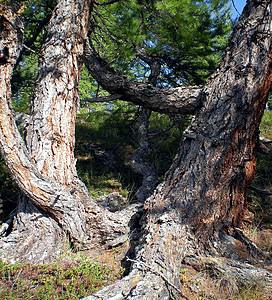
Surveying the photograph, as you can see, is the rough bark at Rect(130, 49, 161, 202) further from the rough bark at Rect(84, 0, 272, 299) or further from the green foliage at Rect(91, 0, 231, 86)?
the rough bark at Rect(84, 0, 272, 299)

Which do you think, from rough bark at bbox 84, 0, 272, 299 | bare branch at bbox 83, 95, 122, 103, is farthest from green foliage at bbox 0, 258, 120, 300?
bare branch at bbox 83, 95, 122, 103

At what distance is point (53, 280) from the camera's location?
Answer: 2459mm

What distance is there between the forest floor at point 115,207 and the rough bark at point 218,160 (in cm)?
39

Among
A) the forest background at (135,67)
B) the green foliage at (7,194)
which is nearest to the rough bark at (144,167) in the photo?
the forest background at (135,67)

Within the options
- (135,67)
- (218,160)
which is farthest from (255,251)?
(135,67)

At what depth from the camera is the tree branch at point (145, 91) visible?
13.9 ft

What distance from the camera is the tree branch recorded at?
4.23m

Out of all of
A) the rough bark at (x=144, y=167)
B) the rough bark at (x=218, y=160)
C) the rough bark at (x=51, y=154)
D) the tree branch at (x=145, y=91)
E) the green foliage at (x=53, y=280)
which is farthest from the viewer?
the rough bark at (x=144, y=167)

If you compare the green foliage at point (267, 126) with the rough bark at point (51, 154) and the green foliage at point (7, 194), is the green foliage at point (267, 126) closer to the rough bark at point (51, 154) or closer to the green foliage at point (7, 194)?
the rough bark at point (51, 154)

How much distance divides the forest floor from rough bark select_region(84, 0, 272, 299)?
1.30 feet

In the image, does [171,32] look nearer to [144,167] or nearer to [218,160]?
[144,167]

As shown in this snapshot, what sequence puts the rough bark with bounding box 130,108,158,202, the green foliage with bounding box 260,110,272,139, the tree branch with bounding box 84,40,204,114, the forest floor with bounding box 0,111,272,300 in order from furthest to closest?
the green foliage with bounding box 260,110,272,139 → the rough bark with bounding box 130,108,158,202 → the tree branch with bounding box 84,40,204,114 → the forest floor with bounding box 0,111,272,300

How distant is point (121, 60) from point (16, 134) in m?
3.06

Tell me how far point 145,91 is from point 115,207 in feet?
7.10
